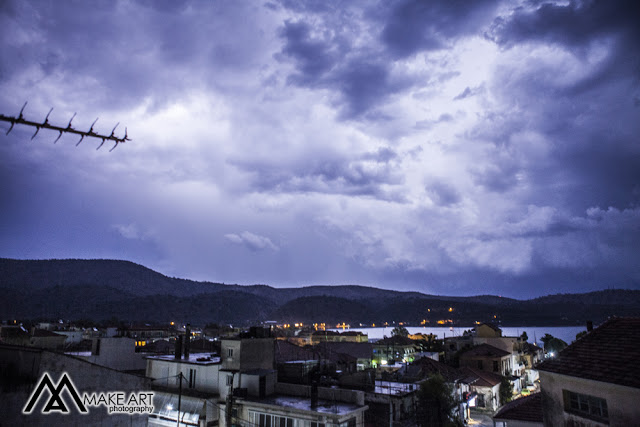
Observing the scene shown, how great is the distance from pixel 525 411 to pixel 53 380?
28.0 m

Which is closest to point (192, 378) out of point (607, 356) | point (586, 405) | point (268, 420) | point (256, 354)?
point (256, 354)

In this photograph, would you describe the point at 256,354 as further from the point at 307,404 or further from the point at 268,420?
the point at 307,404

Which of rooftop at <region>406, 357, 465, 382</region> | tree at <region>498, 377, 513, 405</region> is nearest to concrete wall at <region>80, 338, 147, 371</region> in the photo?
rooftop at <region>406, 357, 465, 382</region>

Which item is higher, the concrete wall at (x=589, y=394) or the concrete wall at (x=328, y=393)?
the concrete wall at (x=589, y=394)

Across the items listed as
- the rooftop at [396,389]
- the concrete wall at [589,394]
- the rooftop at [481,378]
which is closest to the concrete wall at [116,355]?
the rooftop at [396,389]

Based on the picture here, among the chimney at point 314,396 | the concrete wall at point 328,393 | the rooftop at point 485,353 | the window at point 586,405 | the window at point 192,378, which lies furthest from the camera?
the rooftop at point 485,353

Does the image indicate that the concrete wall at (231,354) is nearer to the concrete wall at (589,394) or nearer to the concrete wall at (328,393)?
the concrete wall at (328,393)

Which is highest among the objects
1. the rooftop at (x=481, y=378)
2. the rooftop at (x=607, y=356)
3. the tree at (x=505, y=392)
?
the rooftop at (x=607, y=356)

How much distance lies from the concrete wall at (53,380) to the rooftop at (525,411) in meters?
23.6

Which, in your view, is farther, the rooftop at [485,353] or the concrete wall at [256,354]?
the rooftop at [485,353]

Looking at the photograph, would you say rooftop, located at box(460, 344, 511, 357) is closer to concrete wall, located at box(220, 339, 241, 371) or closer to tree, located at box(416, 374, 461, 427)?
tree, located at box(416, 374, 461, 427)

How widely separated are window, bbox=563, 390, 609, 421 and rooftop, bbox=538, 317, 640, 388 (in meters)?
1.13

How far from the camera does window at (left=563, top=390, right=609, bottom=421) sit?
1669cm

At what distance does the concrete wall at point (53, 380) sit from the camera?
17.3 metres
